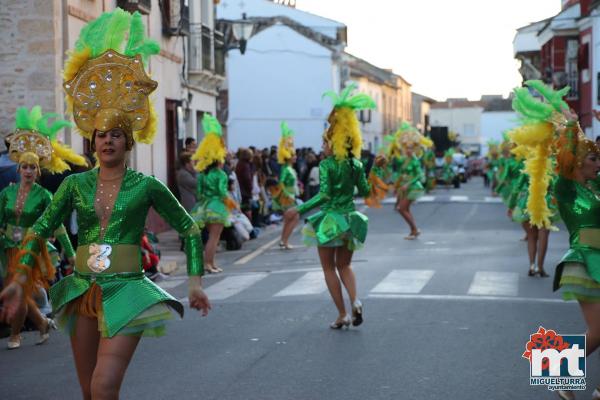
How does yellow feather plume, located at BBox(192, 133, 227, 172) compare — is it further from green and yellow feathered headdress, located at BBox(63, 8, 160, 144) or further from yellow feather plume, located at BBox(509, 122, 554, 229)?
green and yellow feathered headdress, located at BBox(63, 8, 160, 144)

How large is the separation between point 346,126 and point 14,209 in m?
3.22

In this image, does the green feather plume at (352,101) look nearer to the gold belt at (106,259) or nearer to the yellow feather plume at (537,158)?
the yellow feather plume at (537,158)

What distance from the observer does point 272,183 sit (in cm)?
2459

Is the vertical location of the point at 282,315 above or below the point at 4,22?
below

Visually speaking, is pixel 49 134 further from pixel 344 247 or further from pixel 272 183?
pixel 272 183

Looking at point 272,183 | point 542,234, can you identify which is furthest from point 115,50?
point 272,183

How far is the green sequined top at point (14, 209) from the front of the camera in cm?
1002

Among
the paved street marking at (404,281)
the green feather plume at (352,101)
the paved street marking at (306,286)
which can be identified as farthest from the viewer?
the paved street marking at (404,281)

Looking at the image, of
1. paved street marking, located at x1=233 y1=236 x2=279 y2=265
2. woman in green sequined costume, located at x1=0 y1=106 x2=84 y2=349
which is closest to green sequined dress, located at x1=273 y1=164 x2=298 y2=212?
paved street marking, located at x1=233 y1=236 x2=279 y2=265

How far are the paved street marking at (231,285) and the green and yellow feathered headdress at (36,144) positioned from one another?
10.5 ft

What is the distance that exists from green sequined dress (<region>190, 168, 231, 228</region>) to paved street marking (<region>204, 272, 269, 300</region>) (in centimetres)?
100

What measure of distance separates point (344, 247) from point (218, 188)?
20.4 ft

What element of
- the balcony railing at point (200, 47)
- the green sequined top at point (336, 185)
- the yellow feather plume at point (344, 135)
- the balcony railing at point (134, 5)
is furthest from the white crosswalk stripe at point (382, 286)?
the balcony railing at point (200, 47)

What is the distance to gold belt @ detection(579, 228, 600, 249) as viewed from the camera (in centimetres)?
744
